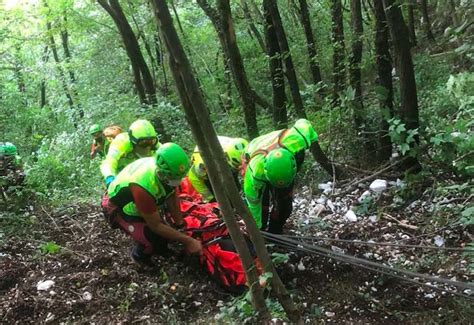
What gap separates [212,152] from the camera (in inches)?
114

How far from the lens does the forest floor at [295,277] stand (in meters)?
4.09

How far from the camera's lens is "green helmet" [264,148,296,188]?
177 inches

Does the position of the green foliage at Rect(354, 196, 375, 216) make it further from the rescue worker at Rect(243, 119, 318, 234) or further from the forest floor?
the rescue worker at Rect(243, 119, 318, 234)

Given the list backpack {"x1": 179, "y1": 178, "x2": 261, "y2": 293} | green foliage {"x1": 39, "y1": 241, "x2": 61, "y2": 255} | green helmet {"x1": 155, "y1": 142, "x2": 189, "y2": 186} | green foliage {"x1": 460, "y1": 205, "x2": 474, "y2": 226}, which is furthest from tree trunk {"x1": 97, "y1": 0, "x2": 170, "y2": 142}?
green foliage {"x1": 460, "y1": 205, "x2": 474, "y2": 226}

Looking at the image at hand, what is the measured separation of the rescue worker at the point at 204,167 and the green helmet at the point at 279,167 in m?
0.79

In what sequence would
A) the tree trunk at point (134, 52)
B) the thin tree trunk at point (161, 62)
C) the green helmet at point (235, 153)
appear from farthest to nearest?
the thin tree trunk at point (161, 62), the tree trunk at point (134, 52), the green helmet at point (235, 153)

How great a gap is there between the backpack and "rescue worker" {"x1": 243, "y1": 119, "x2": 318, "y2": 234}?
0.40 m

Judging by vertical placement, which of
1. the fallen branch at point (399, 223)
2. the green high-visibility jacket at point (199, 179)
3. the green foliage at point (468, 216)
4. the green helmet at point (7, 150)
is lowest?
the fallen branch at point (399, 223)

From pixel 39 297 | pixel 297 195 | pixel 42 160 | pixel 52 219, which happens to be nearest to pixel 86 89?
pixel 42 160

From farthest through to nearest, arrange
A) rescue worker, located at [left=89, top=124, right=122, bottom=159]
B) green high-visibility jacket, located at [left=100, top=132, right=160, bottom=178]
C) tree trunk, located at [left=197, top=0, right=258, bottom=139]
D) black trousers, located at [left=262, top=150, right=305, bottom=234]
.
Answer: rescue worker, located at [left=89, top=124, right=122, bottom=159]
green high-visibility jacket, located at [left=100, top=132, right=160, bottom=178]
tree trunk, located at [left=197, top=0, right=258, bottom=139]
black trousers, located at [left=262, top=150, right=305, bottom=234]

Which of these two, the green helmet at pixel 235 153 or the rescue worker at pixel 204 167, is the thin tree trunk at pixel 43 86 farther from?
the green helmet at pixel 235 153

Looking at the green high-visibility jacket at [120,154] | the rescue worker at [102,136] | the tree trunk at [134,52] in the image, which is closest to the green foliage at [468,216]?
the green high-visibility jacket at [120,154]

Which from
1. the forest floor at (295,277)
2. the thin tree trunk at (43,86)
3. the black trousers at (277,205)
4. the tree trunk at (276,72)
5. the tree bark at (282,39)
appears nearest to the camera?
the forest floor at (295,277)

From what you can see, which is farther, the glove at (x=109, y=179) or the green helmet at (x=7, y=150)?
the green helmet at (x=7, y=150)
